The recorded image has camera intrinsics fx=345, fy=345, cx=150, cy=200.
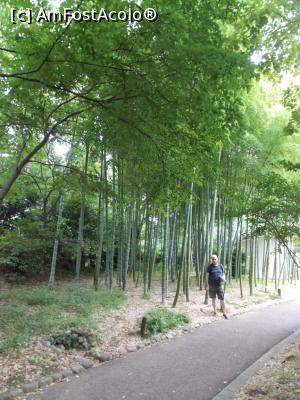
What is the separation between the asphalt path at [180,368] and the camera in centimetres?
313

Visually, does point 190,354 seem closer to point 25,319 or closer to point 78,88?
point 25,319

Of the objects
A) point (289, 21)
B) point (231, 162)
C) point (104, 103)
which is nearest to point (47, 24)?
point (104, 103)

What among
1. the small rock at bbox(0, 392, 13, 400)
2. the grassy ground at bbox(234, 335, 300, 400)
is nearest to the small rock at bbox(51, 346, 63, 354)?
the small rock at bbox(0, 392, 13, 400)

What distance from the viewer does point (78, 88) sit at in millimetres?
3197

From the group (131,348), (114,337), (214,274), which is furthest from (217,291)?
(131,348)

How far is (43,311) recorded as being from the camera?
5066 millimetres

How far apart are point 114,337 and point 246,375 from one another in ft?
6.04

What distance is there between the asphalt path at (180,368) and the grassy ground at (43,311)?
0.96m

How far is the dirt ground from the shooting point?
343cm

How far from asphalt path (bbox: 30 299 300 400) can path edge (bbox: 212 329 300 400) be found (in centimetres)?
8

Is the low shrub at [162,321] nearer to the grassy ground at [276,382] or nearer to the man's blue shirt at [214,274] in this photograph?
the man's blue shirt at [214,274]

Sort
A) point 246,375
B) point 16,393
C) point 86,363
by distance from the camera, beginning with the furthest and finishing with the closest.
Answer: point 86,363 → point 246,375 → point 16,393

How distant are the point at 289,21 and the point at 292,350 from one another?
3.94m

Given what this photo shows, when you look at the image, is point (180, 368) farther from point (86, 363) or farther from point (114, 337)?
point (114, 337)
